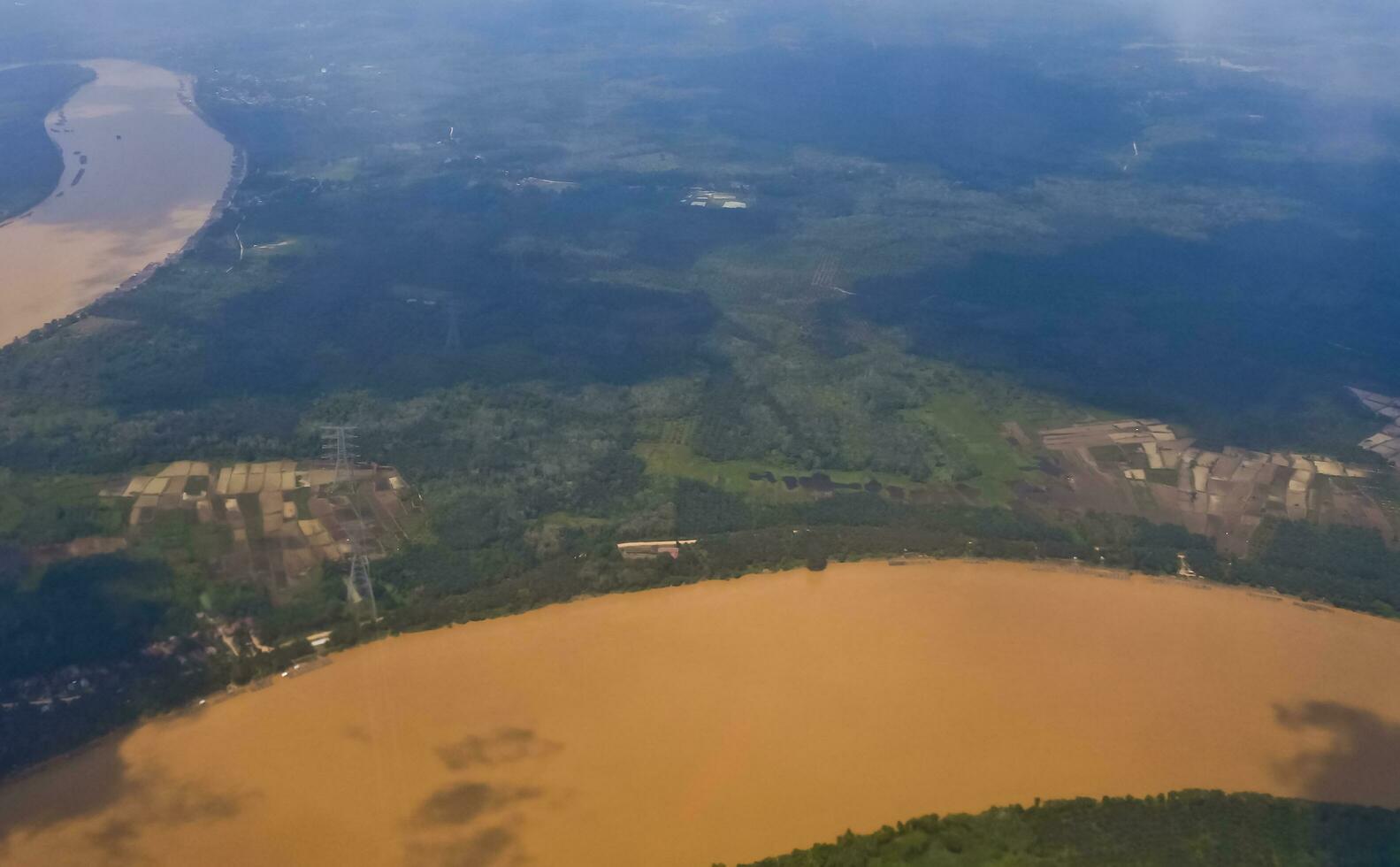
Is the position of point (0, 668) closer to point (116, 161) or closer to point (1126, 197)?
point (116, 161)

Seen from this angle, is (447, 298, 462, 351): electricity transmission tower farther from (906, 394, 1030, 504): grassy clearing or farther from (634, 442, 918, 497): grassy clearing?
(906, 394, 1030, 504): grassy clearing

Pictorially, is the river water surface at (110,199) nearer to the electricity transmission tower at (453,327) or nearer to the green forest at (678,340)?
the green forest at (678,340)

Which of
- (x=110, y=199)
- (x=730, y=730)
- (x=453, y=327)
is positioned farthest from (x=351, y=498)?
(x=110, y=199)

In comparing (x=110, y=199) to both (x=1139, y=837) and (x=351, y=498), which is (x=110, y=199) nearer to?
(x=351, y=498)

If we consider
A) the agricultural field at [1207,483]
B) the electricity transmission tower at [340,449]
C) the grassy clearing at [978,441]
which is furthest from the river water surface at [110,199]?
the agricultural field at [1207,483]

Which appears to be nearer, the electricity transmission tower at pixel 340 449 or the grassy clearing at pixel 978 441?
the electricity transmission tower at pixel 340 449

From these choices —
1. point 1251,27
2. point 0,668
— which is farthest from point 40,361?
point 1251,27
